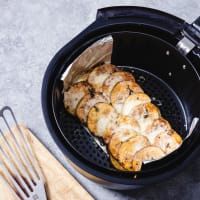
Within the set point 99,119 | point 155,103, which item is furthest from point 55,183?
point 155,103

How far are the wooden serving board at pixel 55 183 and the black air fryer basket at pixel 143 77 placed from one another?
57mm

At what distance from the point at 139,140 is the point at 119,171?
113 millimetres

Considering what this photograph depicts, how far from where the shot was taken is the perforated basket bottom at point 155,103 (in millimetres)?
946

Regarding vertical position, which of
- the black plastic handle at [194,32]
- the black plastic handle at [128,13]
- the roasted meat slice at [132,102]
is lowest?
the roasted meat slice at [132,102]

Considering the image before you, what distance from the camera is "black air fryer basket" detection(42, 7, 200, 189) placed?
817 millimetres

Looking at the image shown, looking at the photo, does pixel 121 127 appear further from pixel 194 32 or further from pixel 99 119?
pixel 194 32

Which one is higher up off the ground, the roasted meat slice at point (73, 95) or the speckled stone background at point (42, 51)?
the speckled stone background at point (42, 51)

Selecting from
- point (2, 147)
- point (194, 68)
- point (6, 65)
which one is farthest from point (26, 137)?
point (194, 68)

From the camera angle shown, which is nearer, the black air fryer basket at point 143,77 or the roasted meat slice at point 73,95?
the black air fryer basket at point 143,77

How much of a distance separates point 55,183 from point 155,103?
0.26 m

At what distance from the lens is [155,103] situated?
98cm

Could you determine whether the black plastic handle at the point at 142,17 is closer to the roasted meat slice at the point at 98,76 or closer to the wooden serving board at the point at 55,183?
the roasted meat slice at the point at 98,76

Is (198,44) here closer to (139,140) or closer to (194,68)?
(194,68)

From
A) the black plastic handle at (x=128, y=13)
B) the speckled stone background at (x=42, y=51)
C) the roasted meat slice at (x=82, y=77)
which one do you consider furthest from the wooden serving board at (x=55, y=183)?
the black plastic handle at (x=128, y=13)
